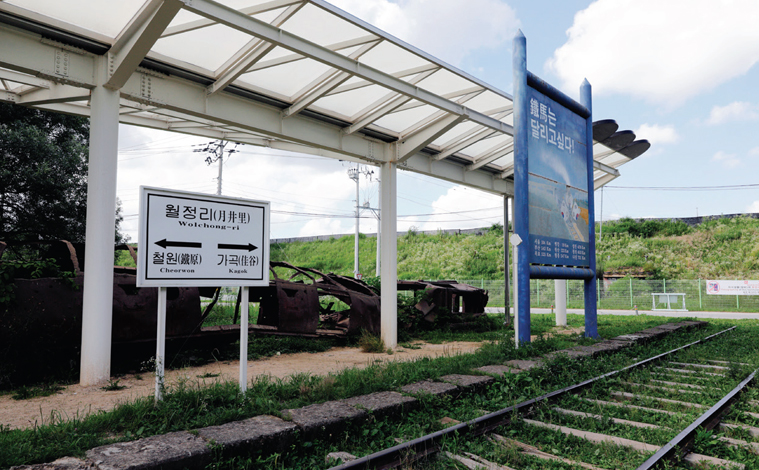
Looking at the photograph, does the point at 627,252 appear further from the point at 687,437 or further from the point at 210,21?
the point at 210,21

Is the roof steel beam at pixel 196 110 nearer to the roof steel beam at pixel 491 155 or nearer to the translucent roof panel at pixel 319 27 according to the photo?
the roof steel beam at pixel 491 155

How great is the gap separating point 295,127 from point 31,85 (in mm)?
4637

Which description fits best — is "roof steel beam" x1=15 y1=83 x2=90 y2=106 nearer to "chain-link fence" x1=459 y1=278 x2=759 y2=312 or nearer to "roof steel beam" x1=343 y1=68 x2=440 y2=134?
"roof steel beam" x1=343 y1=68 x2=440 y2=134

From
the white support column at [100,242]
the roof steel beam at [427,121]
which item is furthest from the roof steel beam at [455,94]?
the white support column at [100,242]

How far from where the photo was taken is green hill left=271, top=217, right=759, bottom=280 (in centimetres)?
3581

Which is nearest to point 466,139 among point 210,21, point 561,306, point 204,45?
point 204,45

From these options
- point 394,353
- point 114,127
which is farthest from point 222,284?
point 394,353

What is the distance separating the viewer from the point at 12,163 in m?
16.6

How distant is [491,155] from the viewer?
14062mm

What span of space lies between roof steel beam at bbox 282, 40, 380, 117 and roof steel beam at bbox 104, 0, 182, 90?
2980 millimetres

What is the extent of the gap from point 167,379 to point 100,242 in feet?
7.27

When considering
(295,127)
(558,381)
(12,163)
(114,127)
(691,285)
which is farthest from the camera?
(691,285)

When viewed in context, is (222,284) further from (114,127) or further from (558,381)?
(558,381)

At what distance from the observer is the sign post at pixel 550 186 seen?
30.9 ft
